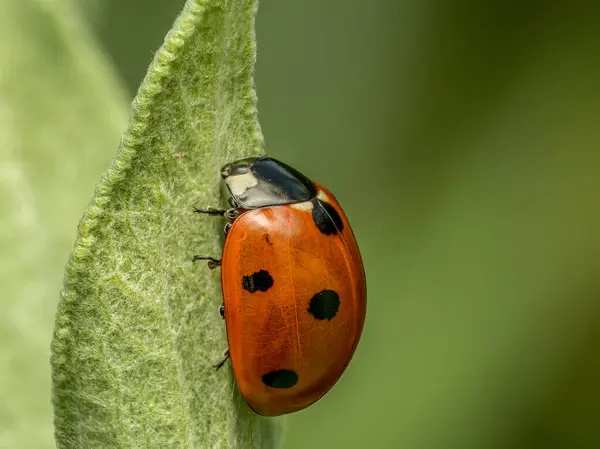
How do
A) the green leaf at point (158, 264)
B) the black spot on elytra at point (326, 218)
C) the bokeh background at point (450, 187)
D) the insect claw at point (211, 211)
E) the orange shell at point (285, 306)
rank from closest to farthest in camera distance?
the green leaf at point (158, 264)
the insect claw at point (211, 211)
the orange shell at point (285, 306)
the black spot on elytra at point (326, 218)
the bokeh background at point (450, 187)

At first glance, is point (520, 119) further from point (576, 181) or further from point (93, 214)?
point (93, 214)

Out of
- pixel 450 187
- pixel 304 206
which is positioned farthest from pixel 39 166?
pixel 450 187

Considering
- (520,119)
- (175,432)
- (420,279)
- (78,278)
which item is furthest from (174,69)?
(520,119)

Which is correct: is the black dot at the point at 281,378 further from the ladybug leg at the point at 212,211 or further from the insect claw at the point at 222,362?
the ladybug leg at the point at 212,211

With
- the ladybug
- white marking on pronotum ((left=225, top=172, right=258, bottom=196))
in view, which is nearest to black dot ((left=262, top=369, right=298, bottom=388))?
the ladybug

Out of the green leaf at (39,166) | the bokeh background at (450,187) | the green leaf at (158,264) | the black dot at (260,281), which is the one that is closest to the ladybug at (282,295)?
the black dot at (260,281)

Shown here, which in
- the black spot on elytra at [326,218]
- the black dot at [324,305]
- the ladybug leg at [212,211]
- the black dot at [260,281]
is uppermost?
the ladybug leg at [212,211]
